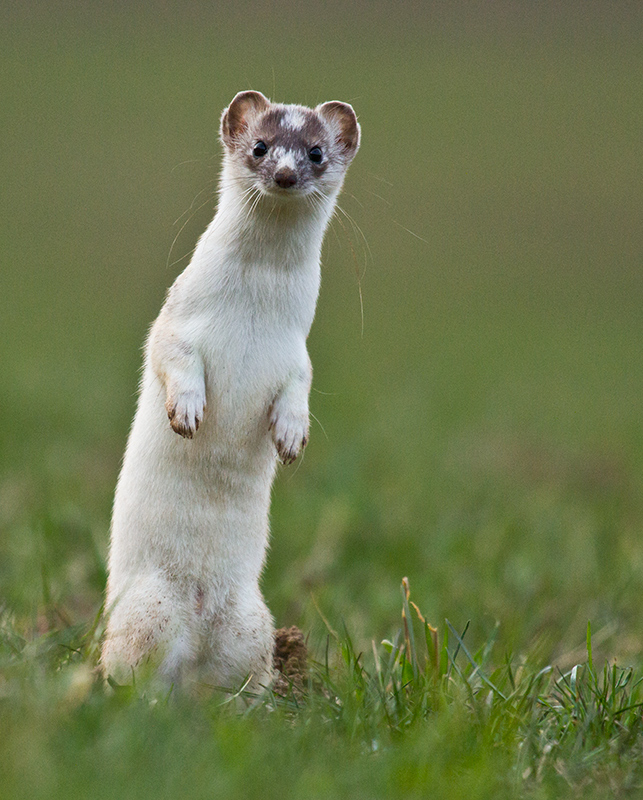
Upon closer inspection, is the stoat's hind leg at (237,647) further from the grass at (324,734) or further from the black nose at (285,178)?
the black nose at (285,178)

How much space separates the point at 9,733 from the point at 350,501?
4.09 meters

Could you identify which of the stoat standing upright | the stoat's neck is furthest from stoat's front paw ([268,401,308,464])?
the stoat's neck

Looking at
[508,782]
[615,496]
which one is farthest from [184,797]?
[615,496]

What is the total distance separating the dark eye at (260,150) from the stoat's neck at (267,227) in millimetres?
116

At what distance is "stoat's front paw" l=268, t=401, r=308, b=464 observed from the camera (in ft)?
12.9

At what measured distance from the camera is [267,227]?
4023mm

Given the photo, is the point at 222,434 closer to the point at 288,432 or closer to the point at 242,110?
the point at 288,432

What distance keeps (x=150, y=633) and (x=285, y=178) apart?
1607 mm

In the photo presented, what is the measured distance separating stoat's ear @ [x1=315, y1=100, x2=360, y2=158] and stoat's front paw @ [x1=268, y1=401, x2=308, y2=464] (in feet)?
3.61

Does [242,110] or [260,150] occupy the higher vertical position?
[242,110]

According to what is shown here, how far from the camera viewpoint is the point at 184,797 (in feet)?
8.42

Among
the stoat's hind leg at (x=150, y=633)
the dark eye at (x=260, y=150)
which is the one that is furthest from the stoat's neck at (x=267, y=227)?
the stoat's hind leg at (x=150, y=633)

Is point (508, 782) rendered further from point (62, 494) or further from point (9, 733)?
point (62, 494)

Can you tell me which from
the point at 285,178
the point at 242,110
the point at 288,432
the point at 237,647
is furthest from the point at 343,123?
the point at 237,647
